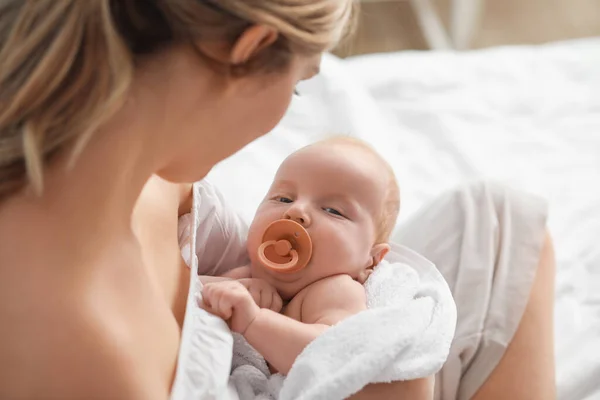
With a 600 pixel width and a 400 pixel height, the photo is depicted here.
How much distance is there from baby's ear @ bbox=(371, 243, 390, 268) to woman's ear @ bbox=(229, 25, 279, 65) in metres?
0.48

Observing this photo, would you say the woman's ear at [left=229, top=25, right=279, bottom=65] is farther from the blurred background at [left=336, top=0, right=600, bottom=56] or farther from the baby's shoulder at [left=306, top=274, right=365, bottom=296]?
the blurred background at [left=336, top=0, right=600, bottom=56]

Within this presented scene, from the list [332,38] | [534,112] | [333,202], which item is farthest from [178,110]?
[534,112]

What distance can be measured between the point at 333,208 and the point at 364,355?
0.27 metres

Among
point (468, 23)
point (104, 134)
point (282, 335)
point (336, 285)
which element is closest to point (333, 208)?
point (336, 285)

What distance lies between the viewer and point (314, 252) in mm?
1009

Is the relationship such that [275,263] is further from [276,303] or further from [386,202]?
[386,202]

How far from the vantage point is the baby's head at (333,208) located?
3.32 ft

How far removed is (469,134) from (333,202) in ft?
2.19

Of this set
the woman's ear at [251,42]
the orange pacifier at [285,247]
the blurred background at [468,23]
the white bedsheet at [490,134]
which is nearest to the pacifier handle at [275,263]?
the orange pacifier at [285,247]

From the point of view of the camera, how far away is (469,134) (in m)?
1.63

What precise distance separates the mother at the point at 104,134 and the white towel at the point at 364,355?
15 cm

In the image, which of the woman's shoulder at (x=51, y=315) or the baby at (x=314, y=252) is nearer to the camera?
the woman's shoulder at (x=51, y=315)

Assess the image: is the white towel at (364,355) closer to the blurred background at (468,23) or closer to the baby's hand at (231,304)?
the baby's hand at (231,304)

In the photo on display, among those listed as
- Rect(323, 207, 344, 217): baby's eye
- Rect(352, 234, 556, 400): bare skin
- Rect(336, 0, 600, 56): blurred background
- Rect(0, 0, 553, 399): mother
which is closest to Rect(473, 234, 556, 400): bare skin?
Rect(352, 234, 556, 400): bare skin
